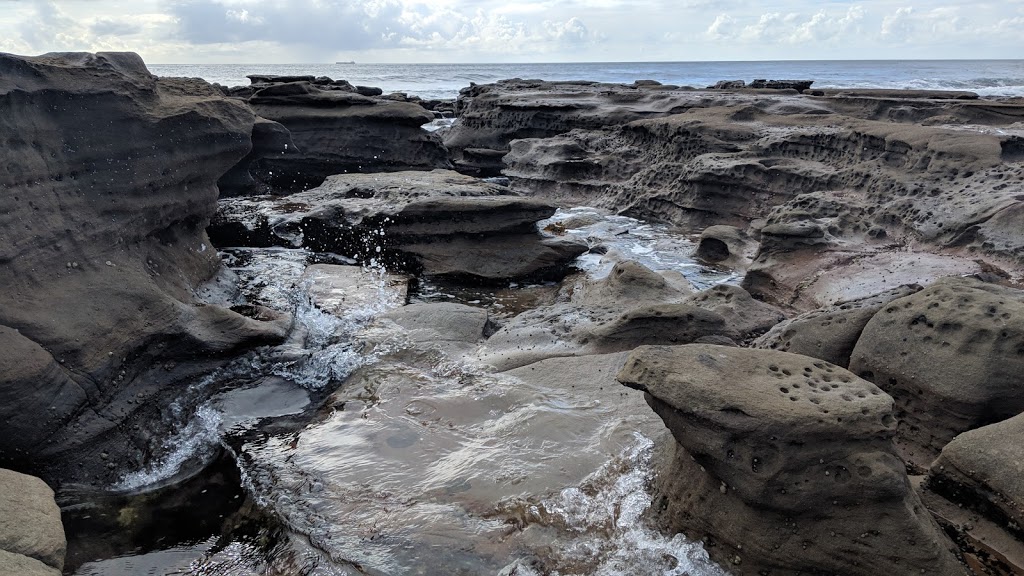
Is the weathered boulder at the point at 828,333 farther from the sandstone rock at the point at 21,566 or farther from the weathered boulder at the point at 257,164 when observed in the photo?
the weathered boulder at the point at 257,164

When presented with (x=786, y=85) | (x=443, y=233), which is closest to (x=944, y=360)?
(x=443, y=233)

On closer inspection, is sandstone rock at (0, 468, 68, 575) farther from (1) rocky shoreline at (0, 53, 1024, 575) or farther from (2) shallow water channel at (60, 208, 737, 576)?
(2) shallow water channel at (60, 208, 737, 576)

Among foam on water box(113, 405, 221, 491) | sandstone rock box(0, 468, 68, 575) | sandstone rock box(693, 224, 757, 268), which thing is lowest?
foam on water box(113, 405, 221, 491)

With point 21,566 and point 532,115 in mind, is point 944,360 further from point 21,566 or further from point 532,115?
point 532,115

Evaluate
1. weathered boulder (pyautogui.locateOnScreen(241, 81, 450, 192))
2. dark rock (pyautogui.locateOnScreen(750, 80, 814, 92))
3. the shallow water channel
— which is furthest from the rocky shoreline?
dark rock (pyautogui.locateOnScreen(750, 80, 814, 92))

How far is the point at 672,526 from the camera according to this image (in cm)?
286

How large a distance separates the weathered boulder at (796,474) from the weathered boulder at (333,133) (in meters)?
10.7

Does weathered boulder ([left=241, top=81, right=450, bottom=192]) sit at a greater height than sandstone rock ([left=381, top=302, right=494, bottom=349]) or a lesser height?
greater

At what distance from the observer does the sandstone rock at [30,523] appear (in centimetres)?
228

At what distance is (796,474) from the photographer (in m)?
2.50

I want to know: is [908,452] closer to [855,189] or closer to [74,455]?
[74,455]

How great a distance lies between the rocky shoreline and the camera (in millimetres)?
2576

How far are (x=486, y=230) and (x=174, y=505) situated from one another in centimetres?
445

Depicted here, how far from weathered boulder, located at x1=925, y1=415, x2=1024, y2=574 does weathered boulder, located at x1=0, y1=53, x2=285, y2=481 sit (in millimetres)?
3817
